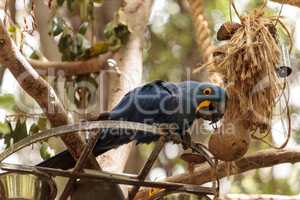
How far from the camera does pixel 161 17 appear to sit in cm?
414

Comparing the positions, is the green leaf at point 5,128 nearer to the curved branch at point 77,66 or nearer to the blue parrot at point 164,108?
the curved branch at point 77,66

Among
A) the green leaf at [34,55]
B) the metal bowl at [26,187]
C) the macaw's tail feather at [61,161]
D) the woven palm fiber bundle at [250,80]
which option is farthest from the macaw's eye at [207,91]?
the green leaf at [34,55]

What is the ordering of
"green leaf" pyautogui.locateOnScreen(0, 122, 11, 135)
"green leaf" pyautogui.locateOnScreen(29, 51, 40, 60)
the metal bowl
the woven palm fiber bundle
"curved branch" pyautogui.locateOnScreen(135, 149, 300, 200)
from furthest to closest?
"green leaf" pyautogui.locateOnScreen(29, 51, 40, 60) → "green leaf" pyautogui.locateOnScreen(0, 122, 11, 135) → "curved branch" pyautogui.locateOnScreen(135, 149, 300, 200) → the woven palm fiber bundle → the metal bowl

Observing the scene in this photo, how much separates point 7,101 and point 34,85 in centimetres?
85

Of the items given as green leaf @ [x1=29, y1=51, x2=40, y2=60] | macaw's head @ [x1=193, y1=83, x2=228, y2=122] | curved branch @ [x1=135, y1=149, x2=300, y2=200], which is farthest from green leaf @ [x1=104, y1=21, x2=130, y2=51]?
macaw's head @ [x1=193, y1=83, x2=228, y2=122]

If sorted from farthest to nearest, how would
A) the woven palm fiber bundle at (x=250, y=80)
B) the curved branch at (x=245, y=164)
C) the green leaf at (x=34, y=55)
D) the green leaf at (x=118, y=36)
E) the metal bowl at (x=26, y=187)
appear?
the green leaf at (x=34, y=55)
the green leaf at (x=118, y=36)
the curved branch at (x=245, y=164)
the woven palm fiber bundle at (x=250, y=80)
the metal bowl at (x=26, y=187)

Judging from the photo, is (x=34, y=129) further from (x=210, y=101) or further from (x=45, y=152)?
(x=210, y=101)

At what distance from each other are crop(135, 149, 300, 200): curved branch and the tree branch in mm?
399

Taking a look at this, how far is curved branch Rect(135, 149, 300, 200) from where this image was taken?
1962mm

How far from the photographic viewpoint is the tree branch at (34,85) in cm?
159

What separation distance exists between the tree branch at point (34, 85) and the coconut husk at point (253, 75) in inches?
18.3

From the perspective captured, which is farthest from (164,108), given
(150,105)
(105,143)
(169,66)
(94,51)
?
(169,66)

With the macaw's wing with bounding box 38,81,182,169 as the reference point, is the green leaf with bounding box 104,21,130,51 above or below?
above

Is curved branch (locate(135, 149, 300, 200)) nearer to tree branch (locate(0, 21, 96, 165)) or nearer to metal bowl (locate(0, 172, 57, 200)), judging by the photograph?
tree branch (locate(0, 21, 96, 165))
